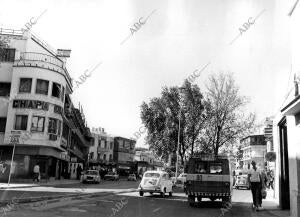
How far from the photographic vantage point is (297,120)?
12719 millimetres

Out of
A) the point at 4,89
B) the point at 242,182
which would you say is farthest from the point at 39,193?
the point at 242,182

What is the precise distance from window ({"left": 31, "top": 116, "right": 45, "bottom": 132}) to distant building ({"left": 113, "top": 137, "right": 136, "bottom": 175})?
55316 millimetres

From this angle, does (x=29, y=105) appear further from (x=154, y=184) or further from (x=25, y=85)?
(x=154, y=184)

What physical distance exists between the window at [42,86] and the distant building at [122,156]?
55721 mm

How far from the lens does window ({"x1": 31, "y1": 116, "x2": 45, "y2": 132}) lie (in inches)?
1526

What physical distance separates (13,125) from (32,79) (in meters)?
5.20

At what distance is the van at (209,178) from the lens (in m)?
17.8

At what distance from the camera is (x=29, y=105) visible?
38750 mm

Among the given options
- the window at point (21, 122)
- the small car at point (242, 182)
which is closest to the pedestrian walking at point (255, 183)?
the window at point (21, 122)

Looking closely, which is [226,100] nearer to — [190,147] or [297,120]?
[190,147]

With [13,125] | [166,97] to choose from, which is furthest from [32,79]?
[166,97]

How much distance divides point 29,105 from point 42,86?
255cm

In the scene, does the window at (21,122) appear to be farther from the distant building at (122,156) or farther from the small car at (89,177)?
the distant building at (122,156)

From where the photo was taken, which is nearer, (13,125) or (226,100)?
(13,125)
